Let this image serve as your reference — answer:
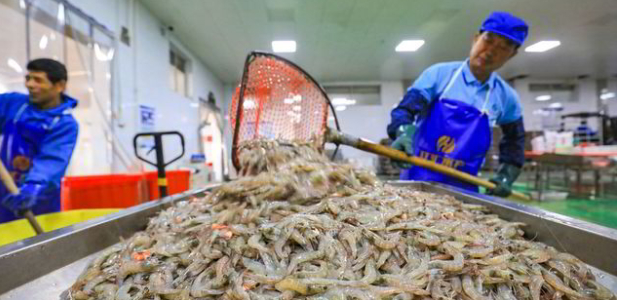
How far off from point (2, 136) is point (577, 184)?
11.0 metres

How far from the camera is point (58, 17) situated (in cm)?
321

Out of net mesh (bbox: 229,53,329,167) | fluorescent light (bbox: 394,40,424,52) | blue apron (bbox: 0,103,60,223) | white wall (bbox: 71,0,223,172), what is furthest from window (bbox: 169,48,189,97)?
net mesh (bbox: 229,53,329,167)

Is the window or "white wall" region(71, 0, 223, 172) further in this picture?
the window

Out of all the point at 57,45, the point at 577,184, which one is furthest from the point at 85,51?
the point at 577,184

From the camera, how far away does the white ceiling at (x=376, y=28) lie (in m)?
1.85

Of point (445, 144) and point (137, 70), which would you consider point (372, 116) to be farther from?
point (445, 144)

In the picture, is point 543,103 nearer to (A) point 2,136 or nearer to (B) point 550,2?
(B) point 550,2

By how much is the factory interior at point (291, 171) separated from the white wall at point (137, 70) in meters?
0.04

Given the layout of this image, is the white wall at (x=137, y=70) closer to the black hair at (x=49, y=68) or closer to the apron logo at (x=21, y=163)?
the black hair at (x=49, y=68)

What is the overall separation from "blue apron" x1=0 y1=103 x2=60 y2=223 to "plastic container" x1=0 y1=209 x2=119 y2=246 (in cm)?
73

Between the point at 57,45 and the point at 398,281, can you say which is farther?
the point at 57,45

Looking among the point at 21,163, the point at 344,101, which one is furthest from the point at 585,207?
the point at 21,163

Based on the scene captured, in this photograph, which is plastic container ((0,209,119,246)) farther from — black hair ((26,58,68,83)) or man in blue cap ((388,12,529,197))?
man in blue cap ((388,12,529,197))

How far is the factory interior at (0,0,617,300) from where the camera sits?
34.1 inches
